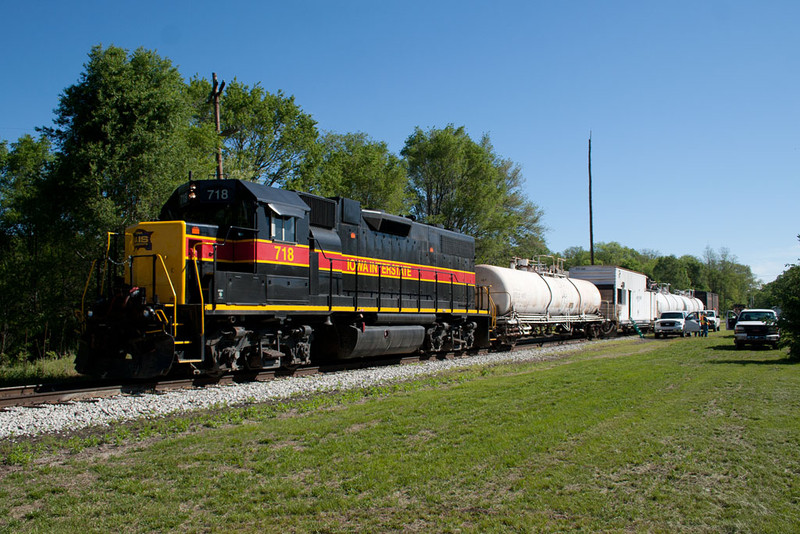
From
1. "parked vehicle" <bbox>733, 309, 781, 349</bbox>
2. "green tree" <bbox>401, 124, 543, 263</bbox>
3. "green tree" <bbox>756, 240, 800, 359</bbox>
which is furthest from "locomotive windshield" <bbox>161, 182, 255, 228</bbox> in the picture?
"green tree" <bbox>401, 124, 543, 263</bbox>

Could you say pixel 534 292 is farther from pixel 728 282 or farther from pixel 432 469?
pixel 728 282

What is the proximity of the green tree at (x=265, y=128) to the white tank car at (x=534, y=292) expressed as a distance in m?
14.6

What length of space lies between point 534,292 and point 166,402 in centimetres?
1730

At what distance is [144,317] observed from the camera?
1063 centimetres

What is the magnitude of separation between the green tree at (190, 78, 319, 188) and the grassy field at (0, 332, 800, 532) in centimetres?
2485

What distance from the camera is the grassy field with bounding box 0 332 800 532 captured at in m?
4.71

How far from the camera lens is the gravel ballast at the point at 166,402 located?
834 centimetres

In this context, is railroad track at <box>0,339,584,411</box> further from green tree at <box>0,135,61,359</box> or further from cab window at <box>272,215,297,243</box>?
green tree at <box>0,135,61,359</box>

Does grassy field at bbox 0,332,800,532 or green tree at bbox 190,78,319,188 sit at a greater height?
green tree at bbox 190,78,319,188

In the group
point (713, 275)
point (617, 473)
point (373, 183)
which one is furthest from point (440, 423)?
point (713, 275)

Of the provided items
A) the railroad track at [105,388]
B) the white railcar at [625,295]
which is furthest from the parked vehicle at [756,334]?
the railroad track at [105,388]

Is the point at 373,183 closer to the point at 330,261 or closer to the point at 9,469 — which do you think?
the point at 330,261

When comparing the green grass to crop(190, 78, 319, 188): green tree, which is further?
crop(190, 78, 319, 188): green tree

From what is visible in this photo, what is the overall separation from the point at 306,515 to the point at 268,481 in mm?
975
